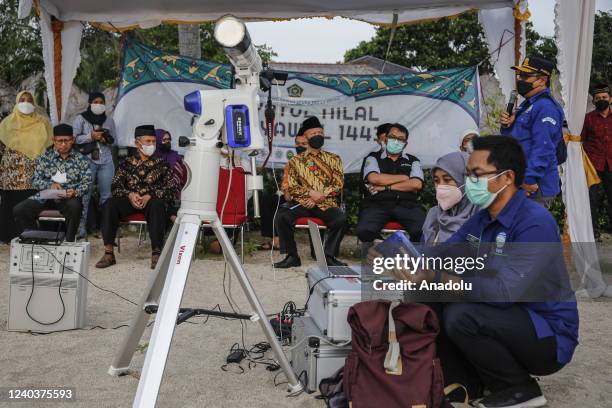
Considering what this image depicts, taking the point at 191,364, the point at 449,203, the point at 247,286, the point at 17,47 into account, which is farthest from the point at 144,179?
the point at 17,47

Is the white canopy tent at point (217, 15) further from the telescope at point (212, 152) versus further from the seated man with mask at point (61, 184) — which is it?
the telescope at point (212, 152)

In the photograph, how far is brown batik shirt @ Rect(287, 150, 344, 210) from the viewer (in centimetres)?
732

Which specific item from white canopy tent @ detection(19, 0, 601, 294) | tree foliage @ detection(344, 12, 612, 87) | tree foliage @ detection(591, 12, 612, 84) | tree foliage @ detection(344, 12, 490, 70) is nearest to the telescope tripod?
white canopy tent @ detection(19, 0, 601, 294)

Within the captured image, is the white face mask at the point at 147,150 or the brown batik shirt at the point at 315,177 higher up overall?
the white face mask at the point at 147,150

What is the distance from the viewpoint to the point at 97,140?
8031mm

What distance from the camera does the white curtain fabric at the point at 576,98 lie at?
616 cm

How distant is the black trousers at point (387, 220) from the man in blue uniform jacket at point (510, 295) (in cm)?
357

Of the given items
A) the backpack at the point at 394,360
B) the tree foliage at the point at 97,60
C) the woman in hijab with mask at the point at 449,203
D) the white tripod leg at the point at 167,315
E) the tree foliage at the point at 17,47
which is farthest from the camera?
the tree foliage at the point at 97,60

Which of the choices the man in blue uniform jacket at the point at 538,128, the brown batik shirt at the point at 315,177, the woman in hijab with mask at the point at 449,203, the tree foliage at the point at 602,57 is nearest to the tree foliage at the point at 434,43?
the tree foliage at the point at 602,57

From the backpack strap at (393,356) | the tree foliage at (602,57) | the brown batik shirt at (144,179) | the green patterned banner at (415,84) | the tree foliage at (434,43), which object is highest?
the tree foliage at (434,43)

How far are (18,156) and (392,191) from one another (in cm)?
443

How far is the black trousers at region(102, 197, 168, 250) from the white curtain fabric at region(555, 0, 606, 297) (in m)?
4.11

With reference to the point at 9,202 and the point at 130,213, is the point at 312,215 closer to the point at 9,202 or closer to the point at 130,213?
the point at 130,213

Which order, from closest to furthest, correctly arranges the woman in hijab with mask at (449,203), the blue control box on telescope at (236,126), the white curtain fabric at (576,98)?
1. the blue control box on telescope at (236,126)
2. the woman in hijab with mask at (449,203)
3. the white curtain fabric at (576,98)
